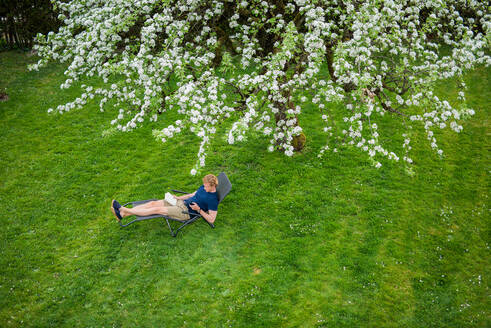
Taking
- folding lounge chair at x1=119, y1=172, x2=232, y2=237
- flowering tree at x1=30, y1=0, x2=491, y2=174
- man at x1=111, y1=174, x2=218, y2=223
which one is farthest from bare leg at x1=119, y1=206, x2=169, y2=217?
flowering tree at x1=30, y1=0, x2=491, y2=174

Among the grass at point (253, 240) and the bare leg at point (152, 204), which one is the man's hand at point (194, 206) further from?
the bare leg at point (152, 204)

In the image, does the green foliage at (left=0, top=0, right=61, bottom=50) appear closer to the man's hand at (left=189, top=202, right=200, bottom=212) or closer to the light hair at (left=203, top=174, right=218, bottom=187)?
the light hair at (left=203, top=174, right=218, bottom=187)

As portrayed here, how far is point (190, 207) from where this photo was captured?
8359 millimetres

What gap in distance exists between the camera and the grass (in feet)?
22.2

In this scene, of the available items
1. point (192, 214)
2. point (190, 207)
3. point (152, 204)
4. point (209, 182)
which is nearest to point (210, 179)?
point (209, 182)

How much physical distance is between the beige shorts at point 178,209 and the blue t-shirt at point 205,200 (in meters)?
0.14

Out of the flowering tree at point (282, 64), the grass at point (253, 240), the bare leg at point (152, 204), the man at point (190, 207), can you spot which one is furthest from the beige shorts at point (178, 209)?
the flowering tree at point (282, 64)

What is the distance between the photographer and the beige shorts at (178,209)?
8.24m

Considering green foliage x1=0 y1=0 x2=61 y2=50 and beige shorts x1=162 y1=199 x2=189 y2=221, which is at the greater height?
green foliage x1=0 y1=0 x2=61 y2=50

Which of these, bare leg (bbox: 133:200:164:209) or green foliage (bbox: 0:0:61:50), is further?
green foliage (bbox: 0:0:61:50)

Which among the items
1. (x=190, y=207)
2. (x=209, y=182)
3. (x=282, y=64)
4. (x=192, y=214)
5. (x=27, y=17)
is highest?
(x=27, y=17)

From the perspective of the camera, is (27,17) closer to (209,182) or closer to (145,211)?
(145,211)

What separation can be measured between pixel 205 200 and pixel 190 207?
0.43m

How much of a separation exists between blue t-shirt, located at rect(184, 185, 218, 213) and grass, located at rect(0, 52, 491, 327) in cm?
58
